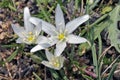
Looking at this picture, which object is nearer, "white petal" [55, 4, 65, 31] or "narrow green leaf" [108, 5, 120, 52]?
"white petal" [55, 4, 65, 31]

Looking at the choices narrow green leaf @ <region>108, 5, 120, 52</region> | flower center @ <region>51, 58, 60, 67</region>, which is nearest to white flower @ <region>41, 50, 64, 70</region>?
flower center @ <region>51, 58, 60, 67</region>

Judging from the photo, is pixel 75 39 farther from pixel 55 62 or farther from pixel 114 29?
pixel 114 29

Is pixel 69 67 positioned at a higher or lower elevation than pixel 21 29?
lower

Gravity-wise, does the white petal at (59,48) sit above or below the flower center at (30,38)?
below

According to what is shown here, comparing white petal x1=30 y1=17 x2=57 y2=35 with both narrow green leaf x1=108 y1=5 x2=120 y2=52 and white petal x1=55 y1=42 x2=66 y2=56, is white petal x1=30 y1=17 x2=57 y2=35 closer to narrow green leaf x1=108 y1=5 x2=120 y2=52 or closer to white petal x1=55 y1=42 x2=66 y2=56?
white petal x1=55 y1=42 x2=66 y2=56

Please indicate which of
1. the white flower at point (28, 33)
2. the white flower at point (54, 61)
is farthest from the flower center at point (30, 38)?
the white flower at point (54, 61)

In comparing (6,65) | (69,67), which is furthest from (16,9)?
(69,67)

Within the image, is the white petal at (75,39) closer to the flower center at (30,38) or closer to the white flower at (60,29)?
the white flower at (60,29)

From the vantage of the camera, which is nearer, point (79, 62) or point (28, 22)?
point (28, 22)

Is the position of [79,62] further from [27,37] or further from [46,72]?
[27,37]
